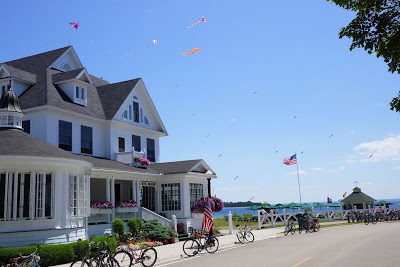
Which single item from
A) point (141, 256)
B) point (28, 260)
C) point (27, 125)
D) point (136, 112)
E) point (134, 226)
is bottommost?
point (141, 256)

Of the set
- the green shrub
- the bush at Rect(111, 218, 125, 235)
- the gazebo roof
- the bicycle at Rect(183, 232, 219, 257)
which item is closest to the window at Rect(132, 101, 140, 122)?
the green shrub

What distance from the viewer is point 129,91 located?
3047cm

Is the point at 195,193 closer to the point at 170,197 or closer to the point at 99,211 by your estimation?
the point at 170,197

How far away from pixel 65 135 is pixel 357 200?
36.9 meters

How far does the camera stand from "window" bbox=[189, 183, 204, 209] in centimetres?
2940

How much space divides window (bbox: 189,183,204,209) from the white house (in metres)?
0.08

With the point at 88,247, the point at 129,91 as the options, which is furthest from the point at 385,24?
the point at 129,91

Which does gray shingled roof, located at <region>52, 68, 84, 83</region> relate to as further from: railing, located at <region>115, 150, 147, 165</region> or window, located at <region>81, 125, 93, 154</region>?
railing, located at <region>115, 150, 147, 165</region>

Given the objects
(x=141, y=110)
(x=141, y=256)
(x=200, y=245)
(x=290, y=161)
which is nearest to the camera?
(x=141, y=256)

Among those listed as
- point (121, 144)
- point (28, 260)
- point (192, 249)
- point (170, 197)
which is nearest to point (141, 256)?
point (28, 260)

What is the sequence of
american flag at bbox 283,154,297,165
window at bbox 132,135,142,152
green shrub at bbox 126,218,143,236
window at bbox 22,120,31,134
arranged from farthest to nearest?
american flag at bbox 283,154,297,165
window at bbox 132,135,142,152
window at bbox 22,120,31,134
green shrub at bbox 126,218,143,236

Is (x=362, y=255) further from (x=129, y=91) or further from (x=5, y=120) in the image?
(x=129, y=91)

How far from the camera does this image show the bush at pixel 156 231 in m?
23.1

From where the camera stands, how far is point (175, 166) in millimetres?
30016
